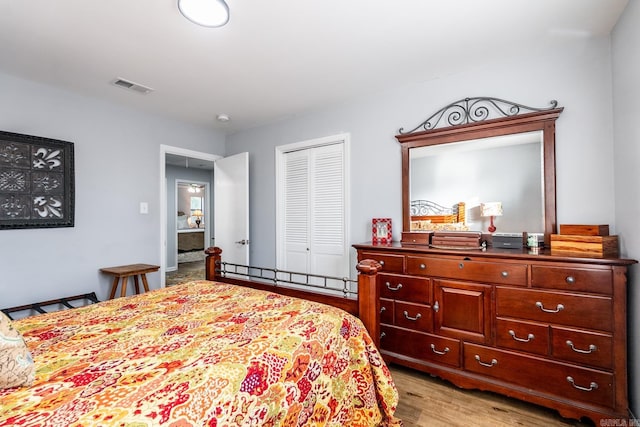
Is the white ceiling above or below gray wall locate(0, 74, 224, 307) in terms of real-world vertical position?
above

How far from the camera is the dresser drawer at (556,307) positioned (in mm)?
1733

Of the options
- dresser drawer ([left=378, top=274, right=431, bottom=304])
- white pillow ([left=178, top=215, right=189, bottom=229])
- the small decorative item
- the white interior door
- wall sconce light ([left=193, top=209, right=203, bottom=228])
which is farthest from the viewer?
wall sconce light ([left=193, top=209, right=203, bottom=228])

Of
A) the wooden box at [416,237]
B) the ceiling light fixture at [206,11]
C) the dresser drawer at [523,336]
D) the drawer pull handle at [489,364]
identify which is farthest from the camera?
the wooden box at [416,237]

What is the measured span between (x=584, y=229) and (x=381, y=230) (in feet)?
4.75

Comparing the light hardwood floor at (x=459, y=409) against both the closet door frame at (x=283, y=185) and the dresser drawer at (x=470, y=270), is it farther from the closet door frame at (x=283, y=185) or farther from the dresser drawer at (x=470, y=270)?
the closet door frame at (x=283, y=185)

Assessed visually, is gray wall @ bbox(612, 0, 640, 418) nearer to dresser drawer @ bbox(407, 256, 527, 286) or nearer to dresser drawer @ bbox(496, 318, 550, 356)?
dresser drawer @ bbox(496, 318, 550, 356)

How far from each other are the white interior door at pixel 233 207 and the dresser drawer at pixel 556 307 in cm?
284

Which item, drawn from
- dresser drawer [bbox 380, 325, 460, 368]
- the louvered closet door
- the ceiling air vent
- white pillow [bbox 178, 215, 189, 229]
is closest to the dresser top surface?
dresser drawer [bbox 380, 325, 460, 368]

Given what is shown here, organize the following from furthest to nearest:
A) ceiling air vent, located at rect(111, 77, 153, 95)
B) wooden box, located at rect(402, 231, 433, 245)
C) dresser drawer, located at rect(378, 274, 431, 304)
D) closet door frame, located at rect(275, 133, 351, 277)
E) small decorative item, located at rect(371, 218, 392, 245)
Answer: closet door frame, located at rect(275, 133, 351, 277)
small decorative item, located at rect(371, 218, 392, 245)
ceiling air vent, located at rect(111, 77, 153, 95)
wooden box, located at rect(402, 231, 433, 245)
dresser drawer, located at rect(378, 274, 431, 304)

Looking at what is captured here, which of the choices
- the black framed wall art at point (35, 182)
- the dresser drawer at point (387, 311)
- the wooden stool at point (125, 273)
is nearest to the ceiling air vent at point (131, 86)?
the black framed wall art at point (35, 182)

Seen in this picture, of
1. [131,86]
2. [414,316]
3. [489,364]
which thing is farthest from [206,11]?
[489,364]

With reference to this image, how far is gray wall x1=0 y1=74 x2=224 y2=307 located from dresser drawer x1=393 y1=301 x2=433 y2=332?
277 cm

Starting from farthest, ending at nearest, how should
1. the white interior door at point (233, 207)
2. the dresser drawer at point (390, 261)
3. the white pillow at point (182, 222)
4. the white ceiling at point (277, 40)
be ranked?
the white pillow at point (182, 222) < the white interior door at point (233, 207) < the dresser drawer at point (390, 261) < the white ceiling at point (277, 40)

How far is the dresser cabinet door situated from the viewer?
2080mm
